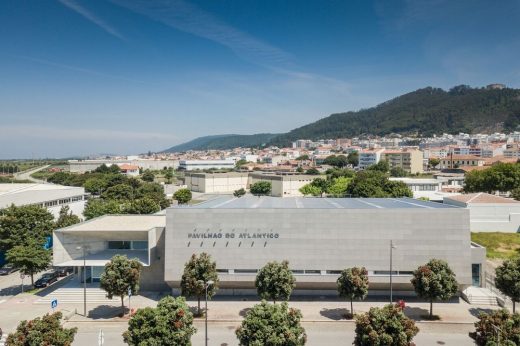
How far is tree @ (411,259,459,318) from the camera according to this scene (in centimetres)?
3073

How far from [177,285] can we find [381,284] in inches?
770

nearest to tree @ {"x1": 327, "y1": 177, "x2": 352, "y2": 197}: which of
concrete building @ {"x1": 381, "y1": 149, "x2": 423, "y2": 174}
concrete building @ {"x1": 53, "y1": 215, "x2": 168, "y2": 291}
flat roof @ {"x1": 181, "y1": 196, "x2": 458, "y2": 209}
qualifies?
flat roof @ {"x1": 181, "y1": 196, "x2": 458, "y2": 209}

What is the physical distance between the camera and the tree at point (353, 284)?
102 feet

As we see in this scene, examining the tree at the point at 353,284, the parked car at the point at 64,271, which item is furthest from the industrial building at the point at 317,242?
the parked car at the point at 64,271

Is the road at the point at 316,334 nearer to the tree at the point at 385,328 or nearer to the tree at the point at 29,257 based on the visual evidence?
the tree at the point at 385,328

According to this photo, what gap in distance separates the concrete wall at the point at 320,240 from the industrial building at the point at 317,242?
0.09 metres

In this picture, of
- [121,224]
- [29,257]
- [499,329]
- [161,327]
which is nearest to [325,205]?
[499,329]

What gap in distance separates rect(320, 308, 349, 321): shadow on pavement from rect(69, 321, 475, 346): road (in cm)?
110

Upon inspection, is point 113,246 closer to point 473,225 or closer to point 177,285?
point 177,285

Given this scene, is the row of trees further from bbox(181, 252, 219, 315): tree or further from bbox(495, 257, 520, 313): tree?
bbox(495, 257, 520, 313): tree

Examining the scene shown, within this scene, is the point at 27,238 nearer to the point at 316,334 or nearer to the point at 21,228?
the point at 21,228

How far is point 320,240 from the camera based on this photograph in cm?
3641

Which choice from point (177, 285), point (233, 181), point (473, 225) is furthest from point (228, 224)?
point (233, 181)

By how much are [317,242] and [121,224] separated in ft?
73.9
